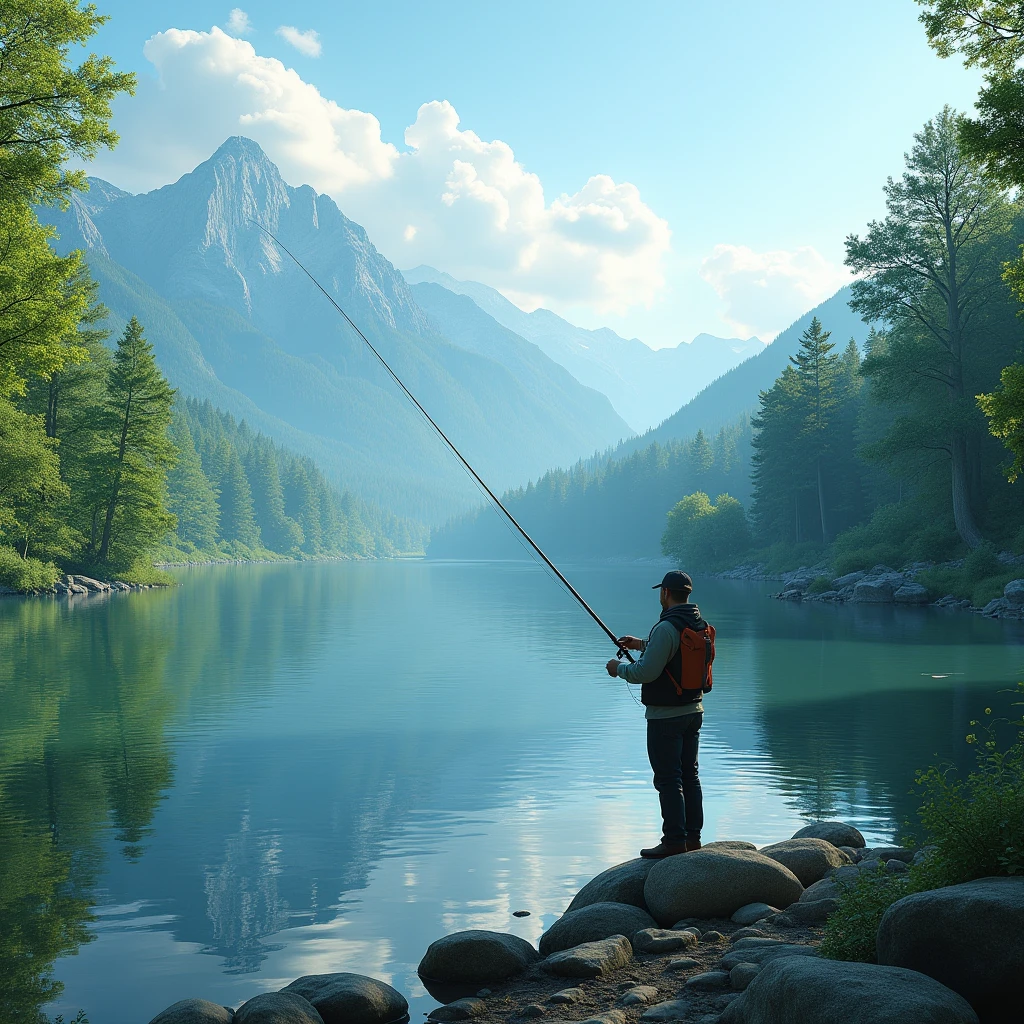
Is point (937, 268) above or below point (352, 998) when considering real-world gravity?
above

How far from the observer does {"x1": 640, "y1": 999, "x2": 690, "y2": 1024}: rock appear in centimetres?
582

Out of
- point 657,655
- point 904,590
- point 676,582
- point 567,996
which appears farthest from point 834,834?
point 904,590

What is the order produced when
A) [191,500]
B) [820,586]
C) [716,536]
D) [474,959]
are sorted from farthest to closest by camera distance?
1. [191,500]
2. [716,536]
3. [820,586]
4. [474,959]

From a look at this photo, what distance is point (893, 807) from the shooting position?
1200cm

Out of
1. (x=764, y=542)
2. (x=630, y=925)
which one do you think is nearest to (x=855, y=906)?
(x=630, y=925)

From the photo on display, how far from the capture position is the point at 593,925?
25.0 ft

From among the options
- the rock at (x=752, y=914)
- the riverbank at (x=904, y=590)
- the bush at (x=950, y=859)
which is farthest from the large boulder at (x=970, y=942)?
the riverbank at (x=904, y=590)

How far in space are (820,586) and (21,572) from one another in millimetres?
40267

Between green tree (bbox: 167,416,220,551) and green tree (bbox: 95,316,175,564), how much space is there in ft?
210

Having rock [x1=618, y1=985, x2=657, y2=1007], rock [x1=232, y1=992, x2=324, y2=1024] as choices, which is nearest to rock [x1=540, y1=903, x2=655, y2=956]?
rock [x1=618, y1=985, x2=657, y2=1007]

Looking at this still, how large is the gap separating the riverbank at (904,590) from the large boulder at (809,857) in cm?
2925

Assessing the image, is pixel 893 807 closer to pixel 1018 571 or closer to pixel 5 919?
pixel 5 919

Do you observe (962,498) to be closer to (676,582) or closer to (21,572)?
(676,582)

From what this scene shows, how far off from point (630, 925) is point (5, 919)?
5.30m
